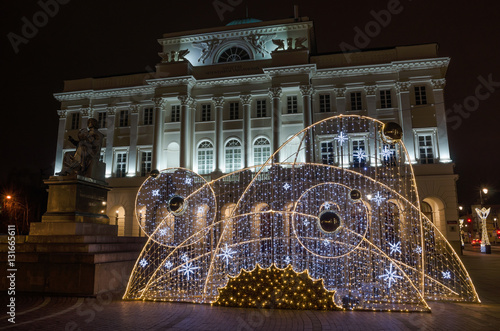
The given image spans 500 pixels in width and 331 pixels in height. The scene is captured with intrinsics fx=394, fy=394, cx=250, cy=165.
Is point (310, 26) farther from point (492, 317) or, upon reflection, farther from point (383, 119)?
point (492, 317)

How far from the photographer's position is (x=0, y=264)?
12.0 meters

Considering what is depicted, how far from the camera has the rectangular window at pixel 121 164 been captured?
36.0 metres

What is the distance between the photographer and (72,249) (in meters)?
12.0

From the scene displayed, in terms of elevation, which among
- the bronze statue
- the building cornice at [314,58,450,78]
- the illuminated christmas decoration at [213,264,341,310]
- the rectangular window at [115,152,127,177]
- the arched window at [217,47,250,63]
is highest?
the arched window at [217,47,250,63]

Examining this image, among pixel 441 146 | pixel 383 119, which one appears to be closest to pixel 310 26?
pixel 383 119

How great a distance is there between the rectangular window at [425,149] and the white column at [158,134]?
21400mm

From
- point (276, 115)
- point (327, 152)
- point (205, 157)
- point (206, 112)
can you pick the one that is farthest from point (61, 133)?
point (327, 152)

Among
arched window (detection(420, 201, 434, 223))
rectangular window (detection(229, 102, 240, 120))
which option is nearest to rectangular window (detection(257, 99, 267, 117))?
rectangular window (detection(229, 102, 240, 120))

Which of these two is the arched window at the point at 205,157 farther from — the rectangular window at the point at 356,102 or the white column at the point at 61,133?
the white column at the point at 61,133

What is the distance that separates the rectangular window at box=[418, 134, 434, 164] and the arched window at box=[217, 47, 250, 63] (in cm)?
1625

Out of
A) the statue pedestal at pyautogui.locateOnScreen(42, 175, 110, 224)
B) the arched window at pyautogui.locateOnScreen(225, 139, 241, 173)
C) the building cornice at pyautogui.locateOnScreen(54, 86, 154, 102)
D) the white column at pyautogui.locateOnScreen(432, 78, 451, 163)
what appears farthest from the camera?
the building cornice at pyautogui.locateOnScreen(54, 86, 154, 102)

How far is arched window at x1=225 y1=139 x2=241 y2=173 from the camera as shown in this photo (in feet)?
111

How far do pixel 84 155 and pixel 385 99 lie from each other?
25.1 meters

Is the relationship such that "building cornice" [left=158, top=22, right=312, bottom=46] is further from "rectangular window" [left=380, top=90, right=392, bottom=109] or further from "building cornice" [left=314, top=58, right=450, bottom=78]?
"rectangular window" [left=380, top=90, right=392, bottom=109]
